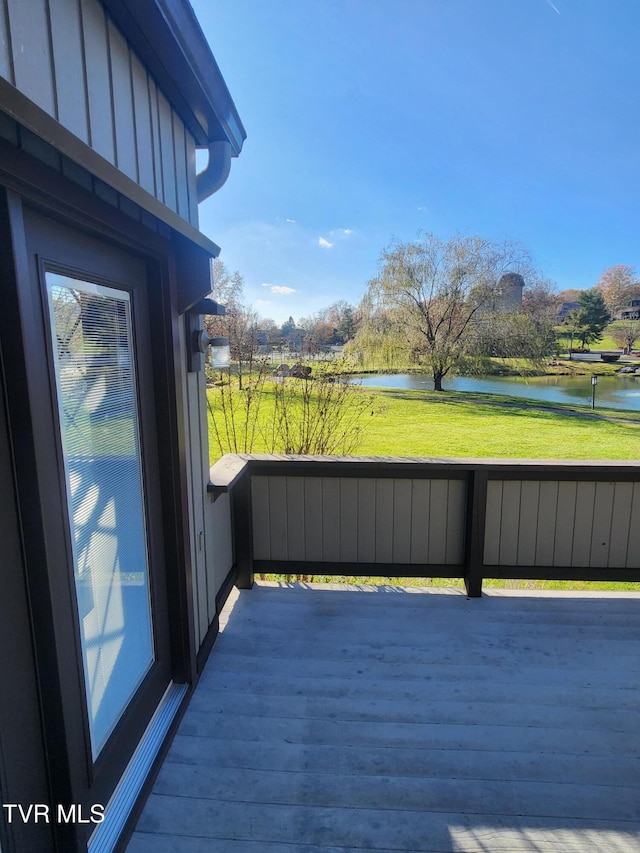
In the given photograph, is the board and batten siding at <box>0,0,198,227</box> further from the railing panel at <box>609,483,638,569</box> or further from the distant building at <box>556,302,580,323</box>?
the distant building at <box>556,302,580,323</box>

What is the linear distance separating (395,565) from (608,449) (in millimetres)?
6903

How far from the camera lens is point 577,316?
14.1 meters

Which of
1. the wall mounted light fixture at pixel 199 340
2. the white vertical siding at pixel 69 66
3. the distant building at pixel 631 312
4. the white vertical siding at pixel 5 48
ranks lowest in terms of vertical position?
the wall mounted light fixture at pixel 199 340

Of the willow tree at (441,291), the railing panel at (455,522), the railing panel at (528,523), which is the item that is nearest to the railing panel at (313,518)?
the railing panel at (455,522)

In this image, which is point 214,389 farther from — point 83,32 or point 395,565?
point 83,32

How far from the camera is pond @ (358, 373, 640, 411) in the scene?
12609 millimetres

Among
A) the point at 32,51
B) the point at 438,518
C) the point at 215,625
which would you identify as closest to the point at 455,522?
the point at 438,518

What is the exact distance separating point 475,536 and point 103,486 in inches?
88.3

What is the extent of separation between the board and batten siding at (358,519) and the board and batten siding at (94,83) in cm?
185

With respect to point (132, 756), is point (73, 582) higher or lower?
higher

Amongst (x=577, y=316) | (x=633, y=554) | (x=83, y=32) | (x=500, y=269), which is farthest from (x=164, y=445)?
(x=577, y=316)

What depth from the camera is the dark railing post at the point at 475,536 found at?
268cm

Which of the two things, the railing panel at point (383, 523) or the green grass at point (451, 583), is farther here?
the green grass at point (451, 583)

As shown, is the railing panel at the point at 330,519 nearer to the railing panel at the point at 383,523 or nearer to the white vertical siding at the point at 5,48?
the railing panel at the point at 383,523
